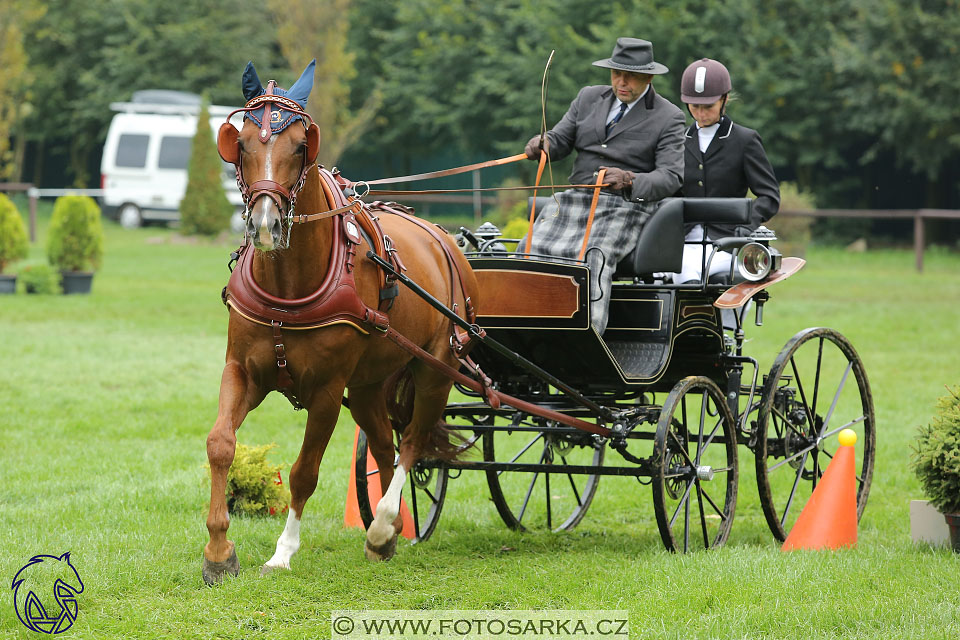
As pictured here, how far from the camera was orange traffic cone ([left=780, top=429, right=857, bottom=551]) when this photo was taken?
6.14 metres

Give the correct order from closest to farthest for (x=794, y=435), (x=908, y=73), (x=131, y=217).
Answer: (x=794, y=435) < (x=908, y=73) < (x=131, y=217)

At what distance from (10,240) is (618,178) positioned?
13.5 meters

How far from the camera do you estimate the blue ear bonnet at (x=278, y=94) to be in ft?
15.2

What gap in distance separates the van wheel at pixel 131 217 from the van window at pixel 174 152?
4.89ft

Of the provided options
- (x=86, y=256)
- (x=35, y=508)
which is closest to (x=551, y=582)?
(x=35, y=508)

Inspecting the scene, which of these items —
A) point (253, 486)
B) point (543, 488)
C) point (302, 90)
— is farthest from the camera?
point (543, 488)

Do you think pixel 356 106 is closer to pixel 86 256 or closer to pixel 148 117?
pixel 148 117

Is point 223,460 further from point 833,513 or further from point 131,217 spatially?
point 131,217

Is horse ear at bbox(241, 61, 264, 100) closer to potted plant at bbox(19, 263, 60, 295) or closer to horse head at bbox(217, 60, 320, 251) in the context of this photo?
horse head at bbox(217, 60, 320, 251)

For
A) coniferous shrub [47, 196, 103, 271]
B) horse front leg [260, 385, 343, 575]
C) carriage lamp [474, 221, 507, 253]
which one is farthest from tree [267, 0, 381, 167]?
horse front leg [260, 385, 343, 575]

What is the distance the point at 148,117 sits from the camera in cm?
3212

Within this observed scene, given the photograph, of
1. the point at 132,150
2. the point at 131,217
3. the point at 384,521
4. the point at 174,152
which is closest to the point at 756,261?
the point at 384,521

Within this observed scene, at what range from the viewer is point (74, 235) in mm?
17859

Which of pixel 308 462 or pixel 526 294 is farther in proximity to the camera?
Result: pixel 526 294
